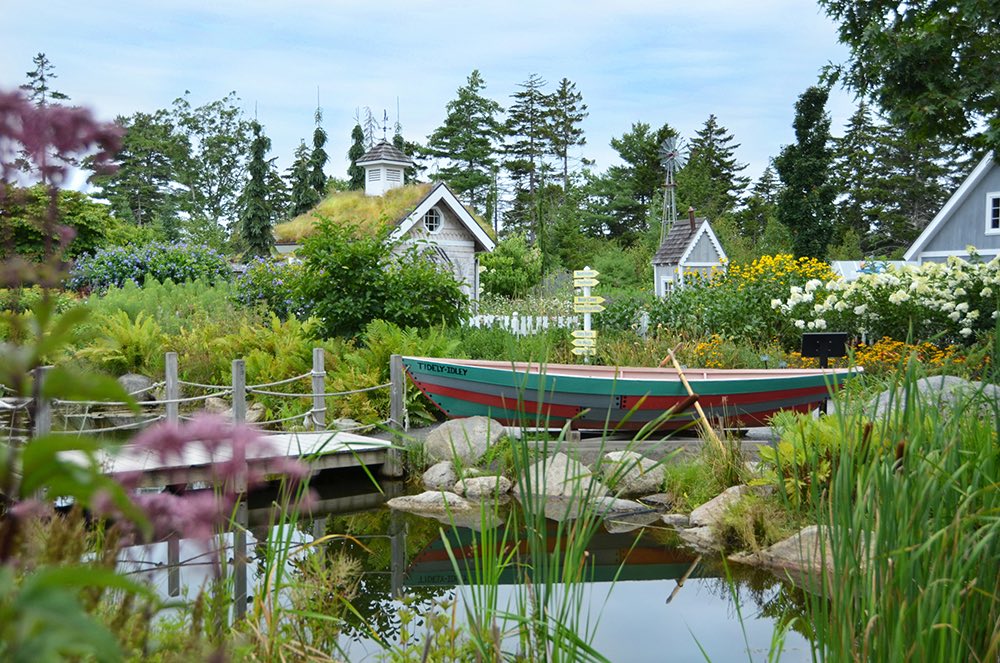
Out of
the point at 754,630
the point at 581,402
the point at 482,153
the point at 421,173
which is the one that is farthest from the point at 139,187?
the point at 754,630

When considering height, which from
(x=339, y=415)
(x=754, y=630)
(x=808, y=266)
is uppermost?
(x=808, y=266)

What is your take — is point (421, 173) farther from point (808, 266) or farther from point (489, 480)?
point (489, 480)

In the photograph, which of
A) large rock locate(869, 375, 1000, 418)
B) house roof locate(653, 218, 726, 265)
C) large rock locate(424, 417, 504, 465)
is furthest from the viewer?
house roof locate(653, 218, 726, 265)

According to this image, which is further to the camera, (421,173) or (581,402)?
(421,173)

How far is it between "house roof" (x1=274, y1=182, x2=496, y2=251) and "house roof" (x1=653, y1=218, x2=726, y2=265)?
599cm

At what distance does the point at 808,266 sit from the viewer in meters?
16.4

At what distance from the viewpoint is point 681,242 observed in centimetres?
2736

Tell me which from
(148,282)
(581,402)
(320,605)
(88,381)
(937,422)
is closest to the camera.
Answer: (88,381)

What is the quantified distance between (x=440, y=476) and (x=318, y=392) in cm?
191

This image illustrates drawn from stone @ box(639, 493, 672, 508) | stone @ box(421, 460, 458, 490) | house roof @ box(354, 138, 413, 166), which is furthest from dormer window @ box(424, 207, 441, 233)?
stone @ box(639, 493, 672, 508)

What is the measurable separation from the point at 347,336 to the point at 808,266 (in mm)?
8488

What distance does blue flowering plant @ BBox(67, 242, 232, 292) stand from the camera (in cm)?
2050

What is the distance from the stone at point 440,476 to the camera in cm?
916

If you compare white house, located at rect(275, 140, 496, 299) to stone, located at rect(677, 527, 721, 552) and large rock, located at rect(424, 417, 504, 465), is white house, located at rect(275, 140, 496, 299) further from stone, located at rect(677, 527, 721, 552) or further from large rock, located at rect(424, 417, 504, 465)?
stone, located at rect(677, 527, 721, 552)
